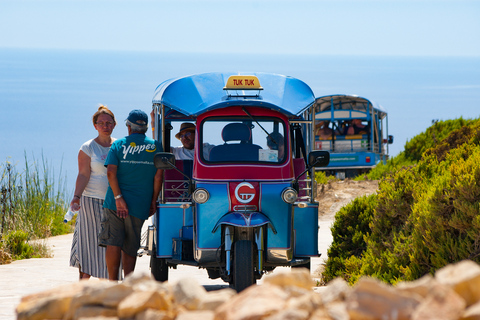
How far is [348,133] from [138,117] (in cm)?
1988

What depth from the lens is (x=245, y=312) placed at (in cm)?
380

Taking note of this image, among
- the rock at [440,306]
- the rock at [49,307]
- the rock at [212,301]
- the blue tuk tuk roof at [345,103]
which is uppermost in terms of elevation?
the blue tuk tuk roof at [345,103]

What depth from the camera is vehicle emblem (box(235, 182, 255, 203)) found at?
7672mm

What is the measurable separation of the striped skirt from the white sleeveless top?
7 centimetres

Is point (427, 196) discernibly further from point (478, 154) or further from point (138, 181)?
point (138, 181)

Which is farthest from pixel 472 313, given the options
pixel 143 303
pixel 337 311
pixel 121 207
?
pixel 121 207

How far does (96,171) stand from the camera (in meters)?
7.90

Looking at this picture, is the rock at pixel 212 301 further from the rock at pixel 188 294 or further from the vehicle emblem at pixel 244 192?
the vehicle emblem at pixel 244 192

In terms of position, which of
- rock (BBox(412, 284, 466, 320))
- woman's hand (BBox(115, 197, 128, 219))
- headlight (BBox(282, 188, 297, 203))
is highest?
headlight (BBox(282, 188, 297, 203))

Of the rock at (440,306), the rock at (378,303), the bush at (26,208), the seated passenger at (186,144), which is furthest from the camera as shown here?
the bush at (26,208)

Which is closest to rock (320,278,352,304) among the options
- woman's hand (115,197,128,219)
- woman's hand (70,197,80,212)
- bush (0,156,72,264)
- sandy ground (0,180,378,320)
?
sandy ground (0,180,378,320)

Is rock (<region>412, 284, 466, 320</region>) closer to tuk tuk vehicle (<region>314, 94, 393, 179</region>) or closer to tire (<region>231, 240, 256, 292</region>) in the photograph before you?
tire (<region>231, 240, 256, 292</region>)

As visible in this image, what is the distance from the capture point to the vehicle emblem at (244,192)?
25.2ft

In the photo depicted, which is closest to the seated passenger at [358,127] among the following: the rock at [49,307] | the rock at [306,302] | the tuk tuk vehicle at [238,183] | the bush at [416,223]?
the bush at [416,223]
